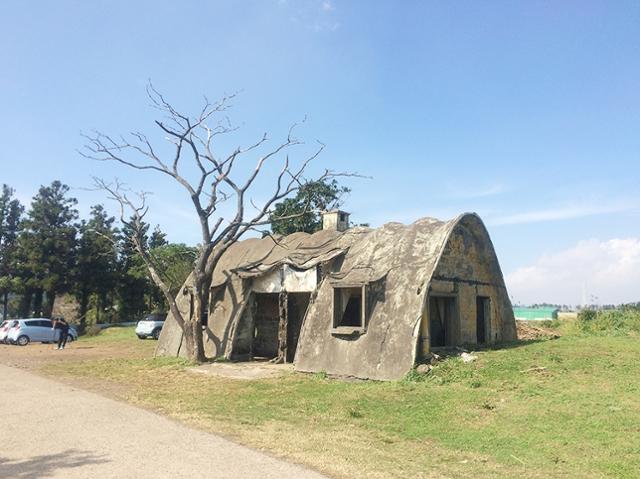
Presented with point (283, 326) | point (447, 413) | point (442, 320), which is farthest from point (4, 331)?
point (447, 413)

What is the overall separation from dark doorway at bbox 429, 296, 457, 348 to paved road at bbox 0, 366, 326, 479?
9.96m

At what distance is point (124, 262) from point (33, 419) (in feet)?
129

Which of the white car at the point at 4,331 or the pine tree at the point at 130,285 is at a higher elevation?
the pine tree at the point at 130,285

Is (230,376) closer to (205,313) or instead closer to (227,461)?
(205,313)

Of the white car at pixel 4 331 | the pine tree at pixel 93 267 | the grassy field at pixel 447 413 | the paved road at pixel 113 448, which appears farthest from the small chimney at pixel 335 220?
the pine tree at pixel 93 267

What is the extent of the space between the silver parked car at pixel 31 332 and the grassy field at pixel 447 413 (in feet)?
55.1

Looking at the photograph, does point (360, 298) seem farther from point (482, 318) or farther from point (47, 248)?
point (47, 248)

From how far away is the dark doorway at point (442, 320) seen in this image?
1736 centimetres

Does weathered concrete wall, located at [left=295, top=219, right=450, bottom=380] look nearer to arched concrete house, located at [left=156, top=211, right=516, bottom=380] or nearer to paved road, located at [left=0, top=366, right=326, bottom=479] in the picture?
arched concrete house, located at [left=156, top=211, right=516, bottom=380]

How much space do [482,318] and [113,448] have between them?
14.2 m

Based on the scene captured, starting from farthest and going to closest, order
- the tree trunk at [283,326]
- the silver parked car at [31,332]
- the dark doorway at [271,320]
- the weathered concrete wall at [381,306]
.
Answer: the silver parked car at [31,332] < the dark doorway at [271,320] < the tree trunk at [283,326] < the weathered concrete wall at [381,306]

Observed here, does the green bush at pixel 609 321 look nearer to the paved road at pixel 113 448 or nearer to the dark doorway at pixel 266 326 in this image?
the dark doorway at pixel 266 326

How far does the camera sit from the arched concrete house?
14.9 meters

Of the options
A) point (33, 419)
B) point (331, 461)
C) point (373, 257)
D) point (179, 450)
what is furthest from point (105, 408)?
point (373, 257)
